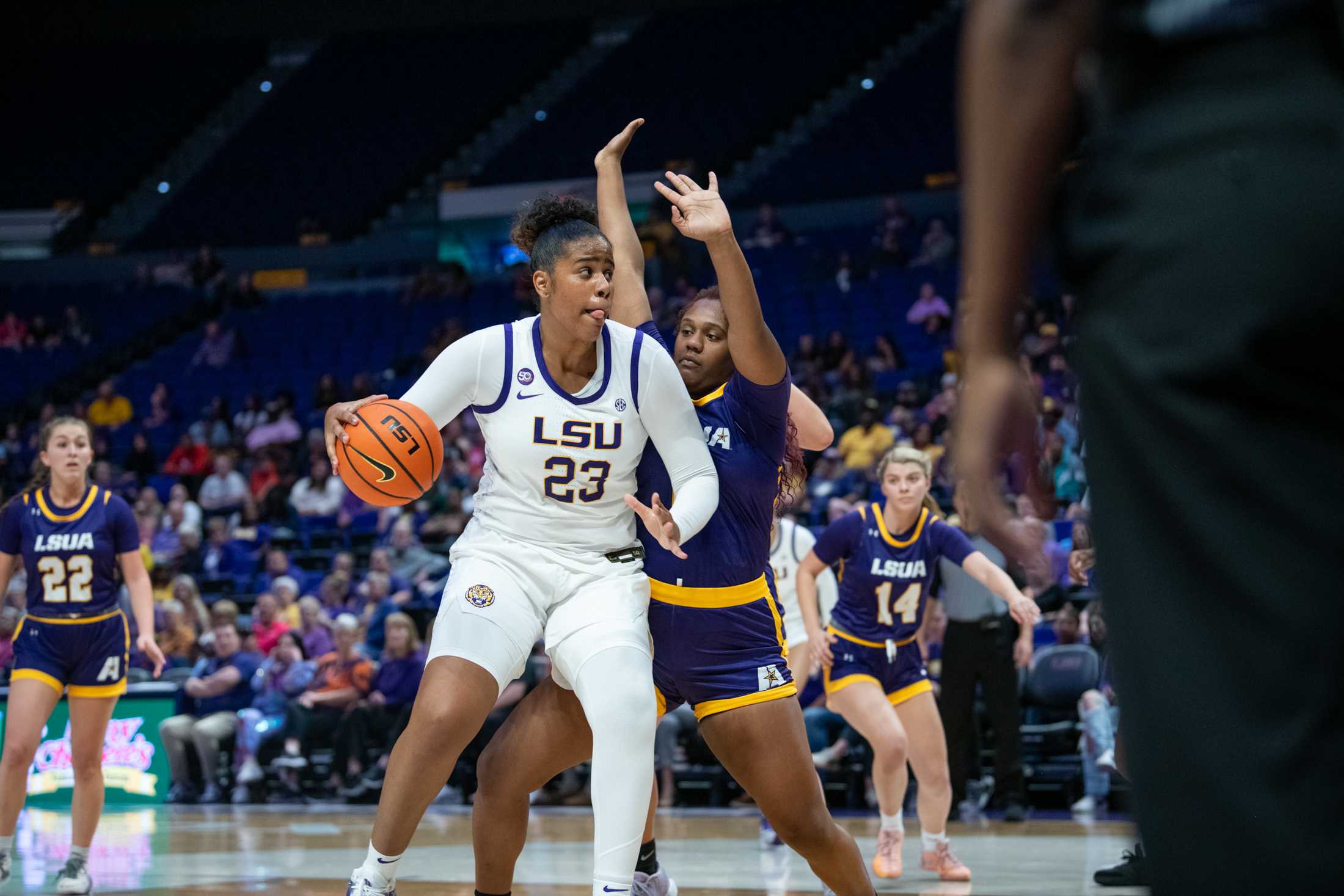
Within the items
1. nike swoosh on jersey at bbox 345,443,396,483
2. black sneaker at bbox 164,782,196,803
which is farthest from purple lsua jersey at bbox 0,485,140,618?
black sneaker at bbox 164,782,196,803

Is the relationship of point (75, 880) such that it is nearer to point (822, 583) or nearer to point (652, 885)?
point (652, 885)

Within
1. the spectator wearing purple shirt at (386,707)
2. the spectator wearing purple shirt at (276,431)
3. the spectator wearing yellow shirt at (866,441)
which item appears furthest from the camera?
the spectator wearing purple shirt at (276,431)

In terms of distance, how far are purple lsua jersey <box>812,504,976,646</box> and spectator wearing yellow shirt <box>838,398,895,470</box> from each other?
6193mm

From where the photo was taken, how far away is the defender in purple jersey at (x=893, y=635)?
6.79 meters

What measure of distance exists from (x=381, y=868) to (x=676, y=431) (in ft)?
4.69

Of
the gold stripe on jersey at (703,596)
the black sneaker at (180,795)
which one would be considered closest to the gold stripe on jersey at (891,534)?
the gold stripe on jersey at (703,596)

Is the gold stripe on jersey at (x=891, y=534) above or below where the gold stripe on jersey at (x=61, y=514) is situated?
below

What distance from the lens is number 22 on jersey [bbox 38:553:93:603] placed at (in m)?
6.92

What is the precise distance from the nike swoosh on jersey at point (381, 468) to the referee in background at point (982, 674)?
5.98 metres

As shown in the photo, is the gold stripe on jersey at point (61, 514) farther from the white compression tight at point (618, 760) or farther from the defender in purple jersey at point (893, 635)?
the white compression tight at point (618, 760)

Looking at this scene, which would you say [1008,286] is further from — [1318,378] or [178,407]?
[178,407]

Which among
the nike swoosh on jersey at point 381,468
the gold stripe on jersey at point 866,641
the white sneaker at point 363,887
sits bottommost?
the white sneaker at point 363,887

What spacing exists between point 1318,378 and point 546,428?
3.16 metres

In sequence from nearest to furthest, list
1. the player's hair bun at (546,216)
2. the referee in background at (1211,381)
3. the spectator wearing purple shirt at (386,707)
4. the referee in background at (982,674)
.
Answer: the referee in background at (1211,381) < the player's hair bun at (546,216) < the referee in background at (982,674) < the spectator wearing purple shirt at (386,707)
